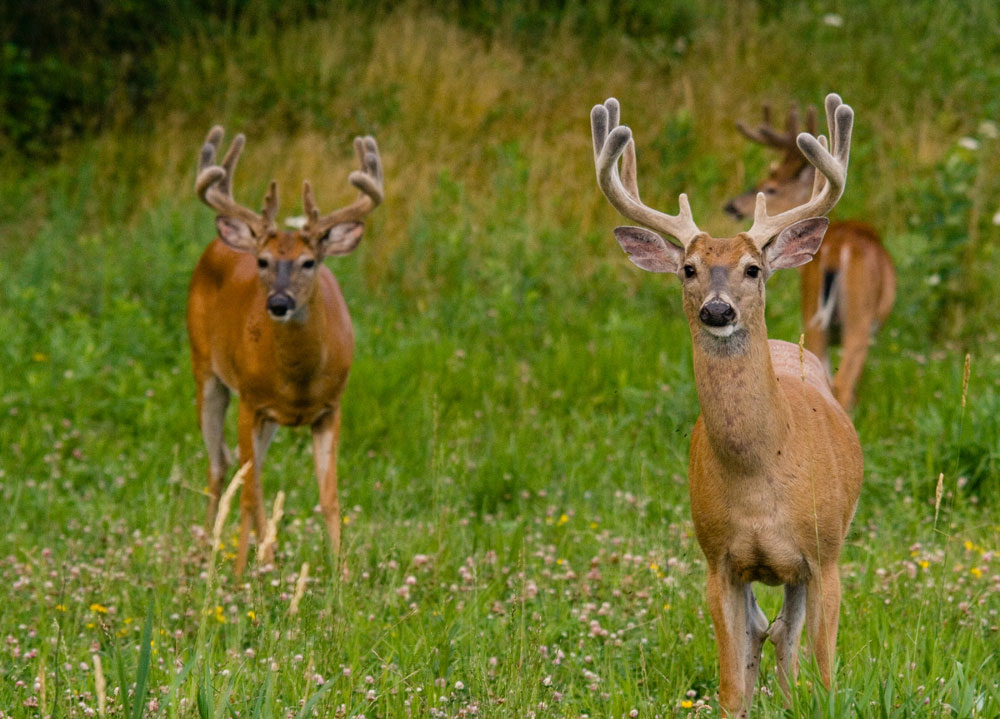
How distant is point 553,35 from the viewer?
15.2 metres

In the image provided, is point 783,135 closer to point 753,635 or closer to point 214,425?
point 214,425

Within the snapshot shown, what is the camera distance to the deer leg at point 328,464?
6074 mm

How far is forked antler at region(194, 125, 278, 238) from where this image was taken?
648cm

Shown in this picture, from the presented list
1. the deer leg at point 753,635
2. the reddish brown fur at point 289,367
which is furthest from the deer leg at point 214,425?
the deer leg at point 753,635

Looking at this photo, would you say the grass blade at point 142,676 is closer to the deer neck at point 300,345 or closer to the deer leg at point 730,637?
the deer leg at point 730,637

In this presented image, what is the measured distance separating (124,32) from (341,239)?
31.5 ft

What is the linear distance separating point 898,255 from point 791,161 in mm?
1055

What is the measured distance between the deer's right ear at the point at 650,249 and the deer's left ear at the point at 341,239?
2.59 m

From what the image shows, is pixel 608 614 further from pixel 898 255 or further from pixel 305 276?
pixel 898 255

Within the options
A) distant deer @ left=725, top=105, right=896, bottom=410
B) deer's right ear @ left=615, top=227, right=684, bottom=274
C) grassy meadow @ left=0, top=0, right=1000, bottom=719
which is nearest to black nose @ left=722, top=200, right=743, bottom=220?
grassy meadow @ left=0, top=0, right=1000, bottom=719

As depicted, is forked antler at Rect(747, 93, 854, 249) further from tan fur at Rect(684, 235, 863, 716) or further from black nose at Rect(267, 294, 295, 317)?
black nose at Rect(267, 294, 295, 317)

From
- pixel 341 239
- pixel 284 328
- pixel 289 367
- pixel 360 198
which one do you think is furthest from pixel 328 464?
pixel 360 198

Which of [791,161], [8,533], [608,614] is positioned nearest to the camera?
[608,614]

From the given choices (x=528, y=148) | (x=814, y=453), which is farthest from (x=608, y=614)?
(x=528, y=148)
